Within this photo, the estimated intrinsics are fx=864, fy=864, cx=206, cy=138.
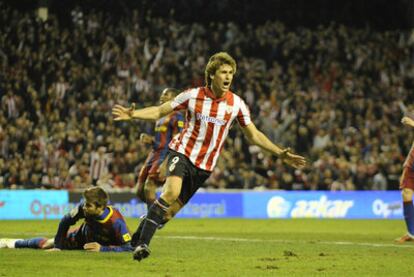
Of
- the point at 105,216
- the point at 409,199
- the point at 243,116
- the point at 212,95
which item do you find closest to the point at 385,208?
the point at 409,199

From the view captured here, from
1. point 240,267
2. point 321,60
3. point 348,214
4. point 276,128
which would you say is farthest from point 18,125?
point 240,267

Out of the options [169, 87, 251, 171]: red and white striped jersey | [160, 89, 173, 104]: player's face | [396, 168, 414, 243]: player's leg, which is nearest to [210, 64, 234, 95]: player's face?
[169, 87, 251, 171]: red and white striped jersey

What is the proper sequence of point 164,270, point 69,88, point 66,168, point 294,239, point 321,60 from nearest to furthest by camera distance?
point 164,270 → point 294,239 → point 66,168 → point 69,88 → point 321,60

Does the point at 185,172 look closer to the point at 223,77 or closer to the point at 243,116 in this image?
the point at 243,116

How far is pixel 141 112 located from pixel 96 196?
1.58 metres

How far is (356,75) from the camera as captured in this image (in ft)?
101

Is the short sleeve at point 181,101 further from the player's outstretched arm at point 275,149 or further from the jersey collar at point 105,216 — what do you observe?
the jersey collar at point 105,216

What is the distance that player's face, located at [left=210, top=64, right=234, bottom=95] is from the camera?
1070 centimetres

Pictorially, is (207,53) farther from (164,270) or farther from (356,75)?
(164,270)

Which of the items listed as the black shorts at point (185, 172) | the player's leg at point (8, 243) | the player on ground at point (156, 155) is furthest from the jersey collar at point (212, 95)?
the player on ground at point (156, 155)

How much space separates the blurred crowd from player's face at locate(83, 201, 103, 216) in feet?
42.9

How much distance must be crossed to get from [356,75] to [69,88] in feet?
34.3

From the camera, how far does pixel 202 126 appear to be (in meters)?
10.8

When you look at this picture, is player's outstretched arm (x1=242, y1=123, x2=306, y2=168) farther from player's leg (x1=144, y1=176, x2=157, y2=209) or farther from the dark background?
the dark background
